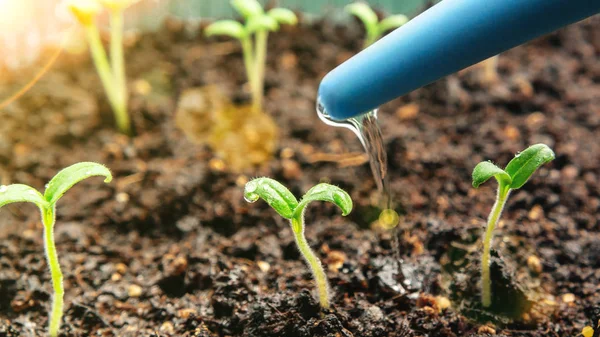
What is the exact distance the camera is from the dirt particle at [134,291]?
3.96 ft

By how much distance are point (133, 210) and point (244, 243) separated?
0.32 m

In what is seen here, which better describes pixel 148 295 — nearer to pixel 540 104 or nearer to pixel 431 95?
pixel 431 95

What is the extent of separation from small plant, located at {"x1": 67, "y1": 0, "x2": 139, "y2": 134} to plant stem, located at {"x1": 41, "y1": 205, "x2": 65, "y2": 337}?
0.67m

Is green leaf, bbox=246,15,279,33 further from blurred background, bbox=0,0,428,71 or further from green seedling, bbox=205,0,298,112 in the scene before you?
blurred background, bbox=0,0,428,71

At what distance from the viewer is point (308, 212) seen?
1.43 m

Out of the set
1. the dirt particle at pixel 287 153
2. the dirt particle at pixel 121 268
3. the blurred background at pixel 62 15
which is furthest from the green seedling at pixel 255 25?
the dirt particle at pixel 121 268

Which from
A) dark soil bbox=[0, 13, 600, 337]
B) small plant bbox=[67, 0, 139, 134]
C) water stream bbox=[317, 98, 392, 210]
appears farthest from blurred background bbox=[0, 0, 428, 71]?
water stream bbox=[317, 98, 392, 210]

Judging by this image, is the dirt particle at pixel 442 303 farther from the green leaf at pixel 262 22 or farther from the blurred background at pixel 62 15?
the blurred background at pixel 62 15

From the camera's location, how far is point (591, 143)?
5.26 feet

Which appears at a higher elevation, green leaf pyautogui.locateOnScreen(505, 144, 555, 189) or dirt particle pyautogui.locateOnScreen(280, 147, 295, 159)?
dirt particle pyautogui.locateOnScreen(280, 147, 295, 159)

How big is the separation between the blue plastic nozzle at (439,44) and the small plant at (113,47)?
35.0 inches

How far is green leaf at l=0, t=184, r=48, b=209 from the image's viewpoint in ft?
2.89

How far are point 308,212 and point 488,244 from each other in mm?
495

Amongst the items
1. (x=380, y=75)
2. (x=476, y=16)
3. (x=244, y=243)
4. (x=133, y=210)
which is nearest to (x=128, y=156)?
(x=133, y=210)
